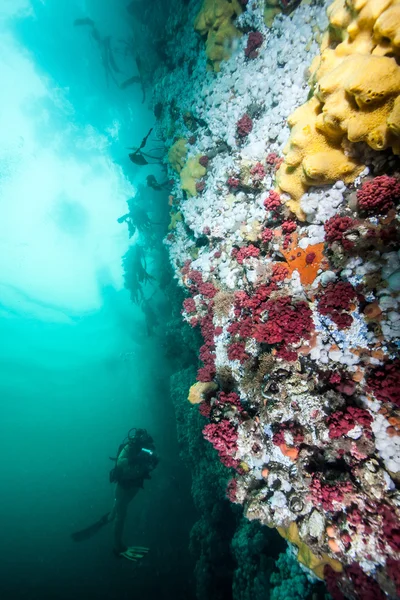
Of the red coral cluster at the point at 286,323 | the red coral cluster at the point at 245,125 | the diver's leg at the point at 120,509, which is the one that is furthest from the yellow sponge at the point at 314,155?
the diver's leg at the point at 120,509

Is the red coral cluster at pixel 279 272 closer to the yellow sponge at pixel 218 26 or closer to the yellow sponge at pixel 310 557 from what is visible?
the yellow sponge at pixel 310 557

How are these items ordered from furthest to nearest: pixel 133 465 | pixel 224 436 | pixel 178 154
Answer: pixel 133 465
pixel 178 154
pixel 224 436

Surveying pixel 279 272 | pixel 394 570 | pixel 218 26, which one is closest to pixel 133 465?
pixel 394 570

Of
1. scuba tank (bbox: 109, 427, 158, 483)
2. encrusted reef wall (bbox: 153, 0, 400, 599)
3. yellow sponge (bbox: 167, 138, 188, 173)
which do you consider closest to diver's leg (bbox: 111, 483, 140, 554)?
scuba tank (bbox: 109, 427, 158, 483)

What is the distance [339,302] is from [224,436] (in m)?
4.01

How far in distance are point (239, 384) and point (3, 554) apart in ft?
140

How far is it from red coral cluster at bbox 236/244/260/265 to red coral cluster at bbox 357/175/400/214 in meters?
2.59

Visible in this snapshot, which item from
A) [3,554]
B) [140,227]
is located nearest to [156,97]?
[140,227]

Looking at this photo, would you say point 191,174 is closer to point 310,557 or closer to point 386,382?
point 386,382

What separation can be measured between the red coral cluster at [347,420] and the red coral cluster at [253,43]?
31.8ft

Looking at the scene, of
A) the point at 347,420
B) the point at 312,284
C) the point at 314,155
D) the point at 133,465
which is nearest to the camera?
Result: the point at 347,420

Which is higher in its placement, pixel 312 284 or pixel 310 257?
→ pixel 310 257

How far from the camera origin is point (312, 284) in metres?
5.33

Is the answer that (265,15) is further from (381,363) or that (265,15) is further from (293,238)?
(381,363)
